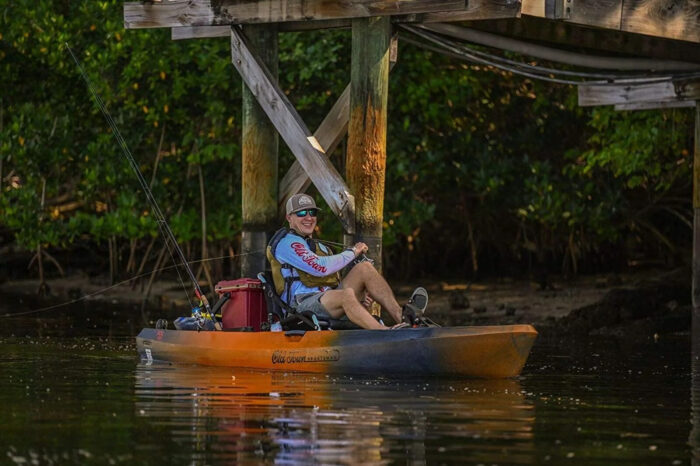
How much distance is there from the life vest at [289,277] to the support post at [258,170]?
4.42ft

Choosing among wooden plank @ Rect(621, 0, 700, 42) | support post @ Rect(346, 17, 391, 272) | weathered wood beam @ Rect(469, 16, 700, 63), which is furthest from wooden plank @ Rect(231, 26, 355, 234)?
wooden plank @ Rect(621, 0, 700, 42)

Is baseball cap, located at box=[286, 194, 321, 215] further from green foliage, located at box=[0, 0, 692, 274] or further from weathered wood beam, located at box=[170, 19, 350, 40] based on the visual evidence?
green foliage, located at box=[0, 0, 692, 274]

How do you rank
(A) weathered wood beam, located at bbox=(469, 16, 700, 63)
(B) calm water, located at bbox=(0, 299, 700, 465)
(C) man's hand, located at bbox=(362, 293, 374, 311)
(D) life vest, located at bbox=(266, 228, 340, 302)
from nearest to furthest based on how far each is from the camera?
1. (B) calm water, located at bbox=(0, 299, 700, 465)
2. (D) life vest, located at bbox=(266, 228, 340, 302)
3. (C) man's hand, located at bbox=(362, 293, 374, 311)
4. (A) weathered wood beam, located at bbox=(469, 16, 700, 63)

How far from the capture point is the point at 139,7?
15312 millimetres

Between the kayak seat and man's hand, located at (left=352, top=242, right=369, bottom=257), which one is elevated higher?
man's hand, located at (left=352, top=242, right=369, bottom=257)

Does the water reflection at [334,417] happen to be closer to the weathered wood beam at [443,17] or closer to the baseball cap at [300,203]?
the baseball cap at [300,203]

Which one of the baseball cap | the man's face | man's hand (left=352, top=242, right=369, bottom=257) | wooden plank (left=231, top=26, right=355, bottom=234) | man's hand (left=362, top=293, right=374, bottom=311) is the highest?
wooden plank (left=231, top=26, right=355, bottom=234)

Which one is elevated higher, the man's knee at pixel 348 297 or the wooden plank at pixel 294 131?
the wooden plank at pixel 294 131

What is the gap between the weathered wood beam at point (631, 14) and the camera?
44.4 ft

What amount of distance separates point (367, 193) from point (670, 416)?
156 inches

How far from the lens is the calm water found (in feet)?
29.3

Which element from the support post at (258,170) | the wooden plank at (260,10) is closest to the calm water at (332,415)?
the support post at (258,170)

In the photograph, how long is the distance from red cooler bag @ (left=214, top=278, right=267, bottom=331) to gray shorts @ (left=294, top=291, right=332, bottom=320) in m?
0.47

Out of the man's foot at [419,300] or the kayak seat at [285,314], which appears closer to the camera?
the man's foot at [419,300]
